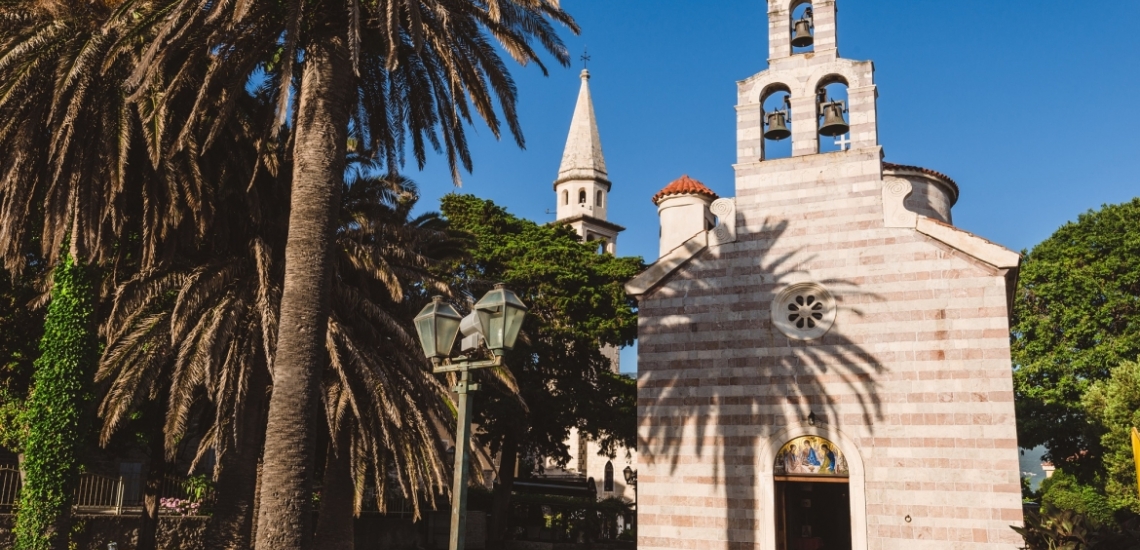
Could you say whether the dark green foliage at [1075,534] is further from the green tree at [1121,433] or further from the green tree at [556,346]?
the green tree at [556,346]

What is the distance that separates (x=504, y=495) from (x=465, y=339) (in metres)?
20.5

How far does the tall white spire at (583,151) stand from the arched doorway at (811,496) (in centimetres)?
3664

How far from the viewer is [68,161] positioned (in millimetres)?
16062

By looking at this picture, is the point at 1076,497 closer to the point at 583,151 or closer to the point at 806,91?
the point at 806,91

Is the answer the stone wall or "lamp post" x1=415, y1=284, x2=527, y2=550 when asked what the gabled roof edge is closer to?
the stone wall

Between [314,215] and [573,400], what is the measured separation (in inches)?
649

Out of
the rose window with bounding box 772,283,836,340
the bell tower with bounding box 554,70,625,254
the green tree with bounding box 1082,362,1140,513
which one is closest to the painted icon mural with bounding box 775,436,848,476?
the rose window with bounding box 772,283,836,340

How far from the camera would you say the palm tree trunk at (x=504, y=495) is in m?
28.5

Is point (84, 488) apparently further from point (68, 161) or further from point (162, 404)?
Result: point (68, 161)

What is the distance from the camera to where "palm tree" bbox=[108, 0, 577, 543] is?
12.7 m

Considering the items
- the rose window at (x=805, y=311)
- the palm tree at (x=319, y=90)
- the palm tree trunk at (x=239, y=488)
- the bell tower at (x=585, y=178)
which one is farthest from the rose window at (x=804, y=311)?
Answer: the bell tower at (x=585, y=178)

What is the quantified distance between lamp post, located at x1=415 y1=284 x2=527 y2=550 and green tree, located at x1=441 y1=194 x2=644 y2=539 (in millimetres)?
17953

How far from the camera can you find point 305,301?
42.6 feet

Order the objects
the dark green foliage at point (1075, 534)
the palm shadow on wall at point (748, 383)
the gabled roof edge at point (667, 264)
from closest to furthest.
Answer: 1. the dark green foliage at point (1075, 534)
2. the palm shadow on wall at point (748, 383)
3. the gabled roof edge at point (667, 264)
